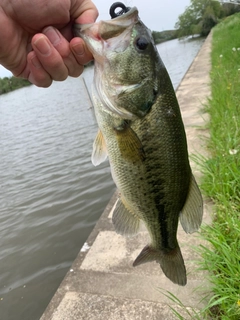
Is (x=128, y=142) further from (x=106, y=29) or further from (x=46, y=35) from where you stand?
(x=46, y=35)

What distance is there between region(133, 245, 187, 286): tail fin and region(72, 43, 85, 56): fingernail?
1175 mm

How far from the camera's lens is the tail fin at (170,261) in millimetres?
1784

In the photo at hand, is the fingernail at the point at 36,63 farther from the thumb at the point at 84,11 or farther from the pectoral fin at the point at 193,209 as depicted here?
the pectoral fin at the point at 193,209

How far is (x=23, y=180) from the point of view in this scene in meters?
9.21

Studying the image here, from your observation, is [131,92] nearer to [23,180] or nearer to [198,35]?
[23,180]

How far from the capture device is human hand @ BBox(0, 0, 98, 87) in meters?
1.76

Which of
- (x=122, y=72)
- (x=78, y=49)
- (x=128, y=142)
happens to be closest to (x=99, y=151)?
(x=128, y=142)

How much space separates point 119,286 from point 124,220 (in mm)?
1536

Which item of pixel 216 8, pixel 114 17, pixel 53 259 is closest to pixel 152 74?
pixel 114 17

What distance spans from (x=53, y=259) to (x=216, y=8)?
68979 mm

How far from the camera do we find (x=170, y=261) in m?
1.83

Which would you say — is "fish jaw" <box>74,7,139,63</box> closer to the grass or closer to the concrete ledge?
the grass

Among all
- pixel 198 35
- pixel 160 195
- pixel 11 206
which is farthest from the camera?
pixel 198 35

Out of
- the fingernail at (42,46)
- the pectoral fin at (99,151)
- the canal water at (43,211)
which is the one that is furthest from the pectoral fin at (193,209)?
the canal water at (43,211)
